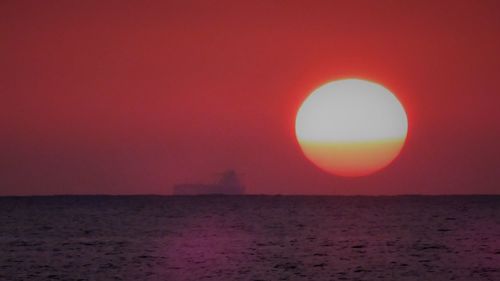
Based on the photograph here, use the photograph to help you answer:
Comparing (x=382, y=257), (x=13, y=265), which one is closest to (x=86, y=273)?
(x=13, y=265)

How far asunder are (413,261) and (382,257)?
284 centimetres

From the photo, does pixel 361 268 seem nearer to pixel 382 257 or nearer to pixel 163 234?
pixel 382 257

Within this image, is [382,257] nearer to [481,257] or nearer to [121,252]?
[481,257]

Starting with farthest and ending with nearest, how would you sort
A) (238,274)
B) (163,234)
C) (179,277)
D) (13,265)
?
(163,234)
(13,265)
(238,274)
(179,277)

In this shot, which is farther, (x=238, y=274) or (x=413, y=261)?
(x=413, y=261)

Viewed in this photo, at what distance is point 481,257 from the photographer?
52719mm

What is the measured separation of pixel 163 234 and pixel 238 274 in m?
36.9

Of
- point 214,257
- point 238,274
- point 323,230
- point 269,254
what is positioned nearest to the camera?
point 238,274

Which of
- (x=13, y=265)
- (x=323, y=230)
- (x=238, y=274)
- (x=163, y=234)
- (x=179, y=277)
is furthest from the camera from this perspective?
(x=323, y=230)

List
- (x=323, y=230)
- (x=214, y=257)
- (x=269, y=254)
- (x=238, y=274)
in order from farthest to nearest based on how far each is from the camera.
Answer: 1. (x=323, y=230)
2. (x=269, y=254)
3. (x=214, y=257)
4. (x=238, y=274)

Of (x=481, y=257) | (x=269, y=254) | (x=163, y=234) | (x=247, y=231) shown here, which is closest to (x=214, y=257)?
(x=269, y=254)

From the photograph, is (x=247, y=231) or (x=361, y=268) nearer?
(x=361, y=268)

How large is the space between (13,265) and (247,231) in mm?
41142

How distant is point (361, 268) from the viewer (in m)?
46.3
